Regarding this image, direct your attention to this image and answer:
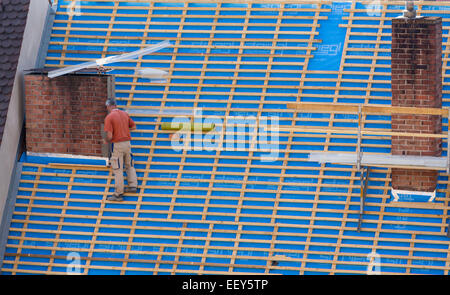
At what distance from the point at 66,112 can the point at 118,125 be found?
4.17 feet

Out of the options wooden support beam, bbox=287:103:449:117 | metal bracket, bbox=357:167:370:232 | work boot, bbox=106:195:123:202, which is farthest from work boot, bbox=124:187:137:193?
metal bracket, bbox=357:167:370:232

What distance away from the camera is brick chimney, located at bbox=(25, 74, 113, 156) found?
15.4m

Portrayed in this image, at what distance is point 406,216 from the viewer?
46.3 ft

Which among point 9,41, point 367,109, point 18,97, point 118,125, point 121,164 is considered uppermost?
point 9,41

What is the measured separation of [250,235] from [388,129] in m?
2.72

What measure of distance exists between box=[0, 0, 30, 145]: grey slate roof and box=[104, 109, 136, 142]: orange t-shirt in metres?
1.74

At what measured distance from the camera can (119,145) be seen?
582 inches

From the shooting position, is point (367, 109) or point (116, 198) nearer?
point (367, 109)

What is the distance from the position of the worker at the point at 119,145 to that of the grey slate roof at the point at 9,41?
5.51ft

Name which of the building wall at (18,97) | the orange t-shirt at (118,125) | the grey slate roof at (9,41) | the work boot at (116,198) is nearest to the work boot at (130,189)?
the work boot at (116,198)

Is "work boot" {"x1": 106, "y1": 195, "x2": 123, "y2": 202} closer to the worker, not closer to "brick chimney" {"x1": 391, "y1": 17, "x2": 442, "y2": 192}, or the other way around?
the worker

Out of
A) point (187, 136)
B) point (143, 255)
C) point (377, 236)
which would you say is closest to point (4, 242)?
point (143, 255)

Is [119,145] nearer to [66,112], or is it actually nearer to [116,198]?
[116,198]

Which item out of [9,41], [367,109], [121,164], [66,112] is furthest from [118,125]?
[367,109]
